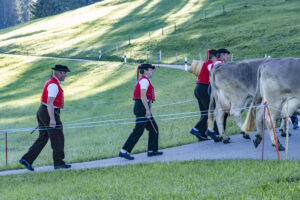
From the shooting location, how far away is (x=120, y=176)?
7766mm

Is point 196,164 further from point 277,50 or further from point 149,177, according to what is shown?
point 277,50

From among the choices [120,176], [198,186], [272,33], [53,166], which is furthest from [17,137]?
[272,33]

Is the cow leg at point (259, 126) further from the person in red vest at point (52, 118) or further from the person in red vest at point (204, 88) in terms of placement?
the person in red vest at point (52, 118)

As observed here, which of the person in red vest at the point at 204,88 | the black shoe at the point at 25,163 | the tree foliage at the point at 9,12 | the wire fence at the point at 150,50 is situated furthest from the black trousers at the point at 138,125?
the tree foliage at the point at 9,12

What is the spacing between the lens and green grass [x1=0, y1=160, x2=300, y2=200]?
238 inches

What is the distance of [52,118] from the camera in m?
9.04

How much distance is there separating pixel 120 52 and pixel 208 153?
39.7 metres

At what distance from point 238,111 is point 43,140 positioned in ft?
14.7

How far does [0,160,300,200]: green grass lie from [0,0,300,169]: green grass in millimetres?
2404

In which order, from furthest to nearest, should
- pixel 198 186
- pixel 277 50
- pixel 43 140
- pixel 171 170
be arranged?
1. pixel 277 50
2. pixel 43 140
3. pixel 171 170
4. pixel 198 186

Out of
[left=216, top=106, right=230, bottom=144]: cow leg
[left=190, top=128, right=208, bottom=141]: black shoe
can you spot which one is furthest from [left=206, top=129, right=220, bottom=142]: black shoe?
[left=190, top=128, right=208, bottom=141]: black shoe

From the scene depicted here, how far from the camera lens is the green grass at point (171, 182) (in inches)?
238

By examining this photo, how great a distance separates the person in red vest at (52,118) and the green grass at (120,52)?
1250mm

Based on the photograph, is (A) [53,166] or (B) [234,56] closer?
A: (A) [53,166]
